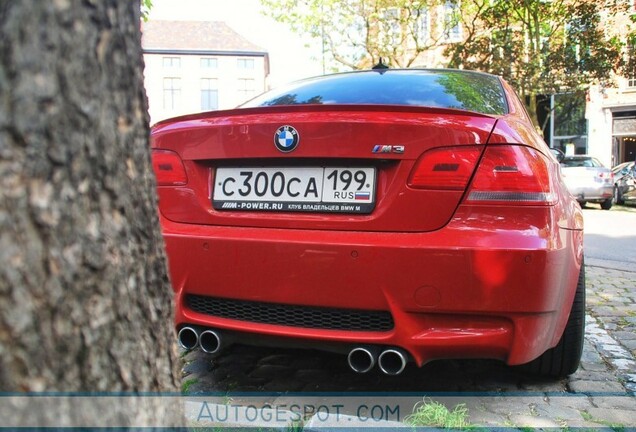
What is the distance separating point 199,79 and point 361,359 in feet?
235

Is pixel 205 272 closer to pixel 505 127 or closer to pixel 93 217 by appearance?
pixel 505 127

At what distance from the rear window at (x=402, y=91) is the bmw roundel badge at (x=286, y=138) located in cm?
50

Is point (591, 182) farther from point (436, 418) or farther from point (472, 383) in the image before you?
point (436, 418)

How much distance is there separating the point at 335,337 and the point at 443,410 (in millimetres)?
474

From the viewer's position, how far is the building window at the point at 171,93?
70.1 m

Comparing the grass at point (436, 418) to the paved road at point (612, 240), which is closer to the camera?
the grass at point (436, 418)

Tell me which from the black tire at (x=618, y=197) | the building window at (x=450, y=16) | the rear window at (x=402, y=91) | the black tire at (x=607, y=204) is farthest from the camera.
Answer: the building window at (x=450, y=16)

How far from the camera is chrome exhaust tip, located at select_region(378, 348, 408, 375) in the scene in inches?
86.7

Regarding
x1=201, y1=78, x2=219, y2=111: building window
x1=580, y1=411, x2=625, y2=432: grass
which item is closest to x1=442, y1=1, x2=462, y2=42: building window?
x1=580, y1=411, x2=625, y2=432: grass

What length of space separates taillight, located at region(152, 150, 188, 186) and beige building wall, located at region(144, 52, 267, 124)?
223 ft

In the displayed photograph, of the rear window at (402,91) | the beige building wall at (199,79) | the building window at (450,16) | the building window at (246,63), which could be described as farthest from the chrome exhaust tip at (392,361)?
the building window at (246,63)

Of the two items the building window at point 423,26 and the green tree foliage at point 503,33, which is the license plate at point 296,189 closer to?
the green tree foliage at point 503,33

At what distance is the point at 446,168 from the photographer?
218 centimetres

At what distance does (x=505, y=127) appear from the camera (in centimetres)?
228
